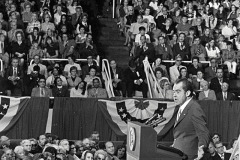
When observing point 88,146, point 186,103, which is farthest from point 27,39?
point 186,103

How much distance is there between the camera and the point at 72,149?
49.6 ft

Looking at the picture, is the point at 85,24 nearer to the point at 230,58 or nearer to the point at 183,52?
the point at 183,52

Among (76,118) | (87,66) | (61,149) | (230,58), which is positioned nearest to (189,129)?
(61,149)

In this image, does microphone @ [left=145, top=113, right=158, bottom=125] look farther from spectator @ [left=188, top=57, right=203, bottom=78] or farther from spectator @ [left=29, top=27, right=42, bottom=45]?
spectator @ [left=29, top=27, right=42, bottom=45]

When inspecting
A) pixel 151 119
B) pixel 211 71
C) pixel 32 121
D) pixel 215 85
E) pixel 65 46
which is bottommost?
pixel 32 121

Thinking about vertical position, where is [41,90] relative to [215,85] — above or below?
below

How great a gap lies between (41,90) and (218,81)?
4.69 meters

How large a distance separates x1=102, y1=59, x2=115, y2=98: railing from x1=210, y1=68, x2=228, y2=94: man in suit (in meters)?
2.63

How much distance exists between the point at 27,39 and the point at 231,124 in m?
5.89

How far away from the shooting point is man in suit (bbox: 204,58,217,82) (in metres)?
19.4

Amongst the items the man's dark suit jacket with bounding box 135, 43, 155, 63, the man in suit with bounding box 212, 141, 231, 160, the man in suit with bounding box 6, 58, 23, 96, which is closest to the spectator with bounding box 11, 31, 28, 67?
the man in suit with bounding box 6, 58, 23, 96

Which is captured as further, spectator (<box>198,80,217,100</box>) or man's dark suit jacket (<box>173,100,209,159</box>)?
spectator (<box>198,80,217,100</box>)

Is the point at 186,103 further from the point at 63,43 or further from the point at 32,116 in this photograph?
the point at 63,43

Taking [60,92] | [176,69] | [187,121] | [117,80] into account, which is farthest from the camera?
[176,69]
